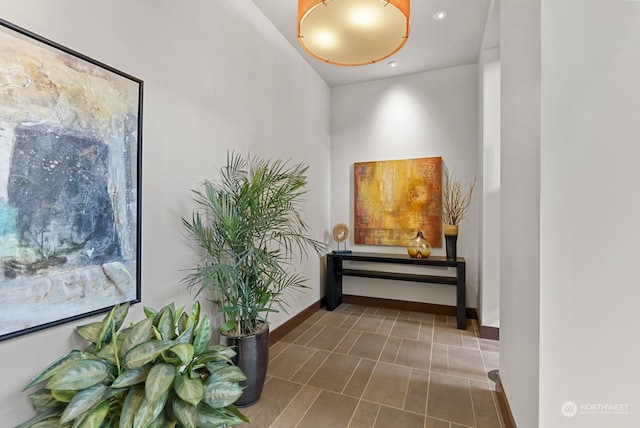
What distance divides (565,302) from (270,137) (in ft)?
8.44

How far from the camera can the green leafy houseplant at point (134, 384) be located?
3.55 feet

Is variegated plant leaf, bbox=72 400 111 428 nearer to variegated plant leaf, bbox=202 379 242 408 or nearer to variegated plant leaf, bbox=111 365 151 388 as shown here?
variegated plant leaf, bbox=111 365 151 388

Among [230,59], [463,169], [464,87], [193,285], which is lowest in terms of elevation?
[193,285]

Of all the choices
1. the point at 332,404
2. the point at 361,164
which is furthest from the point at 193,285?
the point at 361,164

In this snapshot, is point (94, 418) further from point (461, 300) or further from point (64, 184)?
point (461, 300)

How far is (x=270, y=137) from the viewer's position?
9.62 ft

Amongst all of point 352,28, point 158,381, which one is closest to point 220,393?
point 158,381

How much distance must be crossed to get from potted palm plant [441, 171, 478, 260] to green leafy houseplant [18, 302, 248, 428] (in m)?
2.88

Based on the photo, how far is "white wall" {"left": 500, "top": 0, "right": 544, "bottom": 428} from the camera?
126 centimetres

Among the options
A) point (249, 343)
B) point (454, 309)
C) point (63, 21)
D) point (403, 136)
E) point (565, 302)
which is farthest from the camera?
point (403, 136)

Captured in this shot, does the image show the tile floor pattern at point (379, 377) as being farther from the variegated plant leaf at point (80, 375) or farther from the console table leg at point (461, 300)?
the variegated plant leaf at point (80, 375)

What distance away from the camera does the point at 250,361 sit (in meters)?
1.94

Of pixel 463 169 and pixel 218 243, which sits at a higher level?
pixel 463 169

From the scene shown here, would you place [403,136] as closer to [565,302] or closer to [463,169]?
[463,169]
